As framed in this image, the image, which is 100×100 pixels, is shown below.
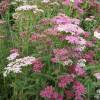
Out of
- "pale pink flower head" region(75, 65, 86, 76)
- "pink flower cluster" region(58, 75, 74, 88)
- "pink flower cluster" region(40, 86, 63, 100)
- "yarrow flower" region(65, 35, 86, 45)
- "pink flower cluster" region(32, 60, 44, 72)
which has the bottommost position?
"pink flower cluster" region(40, 86, 63, 100)

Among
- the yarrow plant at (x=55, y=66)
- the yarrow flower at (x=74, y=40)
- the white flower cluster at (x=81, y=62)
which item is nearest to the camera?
the yarrow flower at (x=74, y=40)

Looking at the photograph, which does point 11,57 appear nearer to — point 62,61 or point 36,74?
point 36,74

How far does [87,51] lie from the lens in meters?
3.74

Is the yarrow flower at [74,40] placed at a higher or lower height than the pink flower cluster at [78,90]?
higher

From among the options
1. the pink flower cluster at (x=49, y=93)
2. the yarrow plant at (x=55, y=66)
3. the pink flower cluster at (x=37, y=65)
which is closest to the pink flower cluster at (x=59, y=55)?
the yarrow plant at (x=55, y=66)

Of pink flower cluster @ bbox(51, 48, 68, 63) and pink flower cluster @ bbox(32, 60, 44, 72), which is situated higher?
pink flower cluster @ bbox(51, 48, 68, 63)

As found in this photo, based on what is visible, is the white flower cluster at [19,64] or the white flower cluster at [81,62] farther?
the white flower cluster at [81,62]

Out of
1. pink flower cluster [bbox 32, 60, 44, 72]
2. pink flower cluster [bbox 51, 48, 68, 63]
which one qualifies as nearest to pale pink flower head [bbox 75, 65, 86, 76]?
pink flower cluster [bbox 51, 48, 68, 63]

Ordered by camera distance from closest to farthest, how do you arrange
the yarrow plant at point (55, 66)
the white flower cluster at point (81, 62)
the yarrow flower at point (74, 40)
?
the yarrow flower at point (74, 40), the yarrow plant at point (55, 66), the white flower cluster at point (81, 62)

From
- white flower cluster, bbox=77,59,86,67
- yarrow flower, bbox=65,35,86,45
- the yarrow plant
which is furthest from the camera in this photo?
white flower cluster, bbox=77,59,86,67

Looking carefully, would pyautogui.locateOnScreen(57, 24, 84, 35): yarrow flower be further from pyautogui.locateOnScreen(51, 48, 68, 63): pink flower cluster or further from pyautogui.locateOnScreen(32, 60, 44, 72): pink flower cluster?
pyautogui.locateOnScreen(32, 60, 44, 72): pink flower cluster

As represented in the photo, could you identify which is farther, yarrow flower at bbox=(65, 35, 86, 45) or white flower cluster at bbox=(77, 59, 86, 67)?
white flower cluster at bbox=(77, 59, 86, 67)

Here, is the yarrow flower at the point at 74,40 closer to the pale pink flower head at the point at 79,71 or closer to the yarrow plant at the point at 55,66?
the yarrow plant at the point at 55,66

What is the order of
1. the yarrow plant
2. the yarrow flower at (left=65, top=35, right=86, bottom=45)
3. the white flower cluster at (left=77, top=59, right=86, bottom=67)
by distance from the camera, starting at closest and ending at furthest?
the yarrow flower at (left=65, top=35, right=86, bottom=45)
the yarrow plant
the white flower cluster at (left=77, top=59, right=86, bottom=67)
